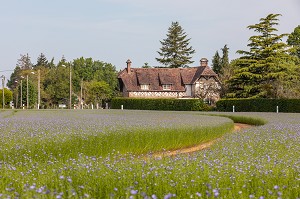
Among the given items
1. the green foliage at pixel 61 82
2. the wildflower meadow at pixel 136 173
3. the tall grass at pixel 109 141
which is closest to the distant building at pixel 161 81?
the green foliage at pixel 61 82

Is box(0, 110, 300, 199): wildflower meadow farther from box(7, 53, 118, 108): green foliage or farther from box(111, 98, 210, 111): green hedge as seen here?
box(7, 53, 118, 108): green foliage

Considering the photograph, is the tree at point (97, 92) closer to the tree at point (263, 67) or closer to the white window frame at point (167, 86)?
the white window frame at point (167, 86)

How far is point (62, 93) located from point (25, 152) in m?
96.3

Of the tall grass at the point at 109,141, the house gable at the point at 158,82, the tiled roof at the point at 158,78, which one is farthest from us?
the tiled roof at the point at 158,78

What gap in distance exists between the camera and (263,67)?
59.5 metres

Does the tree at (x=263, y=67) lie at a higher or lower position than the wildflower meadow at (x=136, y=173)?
higher

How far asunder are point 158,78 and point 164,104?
27.2m

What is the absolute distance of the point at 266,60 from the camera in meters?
59.0

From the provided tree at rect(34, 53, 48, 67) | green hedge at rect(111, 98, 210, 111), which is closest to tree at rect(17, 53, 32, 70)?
tree at rect(34, 53, 48, 67)

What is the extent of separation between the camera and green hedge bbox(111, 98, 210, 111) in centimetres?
5969

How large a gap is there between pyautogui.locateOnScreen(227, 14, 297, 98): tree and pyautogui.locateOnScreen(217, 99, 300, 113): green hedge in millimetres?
4126

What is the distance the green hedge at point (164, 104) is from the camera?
2350 inches

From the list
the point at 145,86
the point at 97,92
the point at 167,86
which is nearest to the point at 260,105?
the point at 167,86

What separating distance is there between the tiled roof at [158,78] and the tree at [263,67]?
83.8ft
